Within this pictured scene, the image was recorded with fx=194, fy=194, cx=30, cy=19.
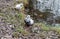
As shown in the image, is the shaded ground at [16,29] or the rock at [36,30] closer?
the shaded ground at [16,29]

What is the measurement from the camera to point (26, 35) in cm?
450

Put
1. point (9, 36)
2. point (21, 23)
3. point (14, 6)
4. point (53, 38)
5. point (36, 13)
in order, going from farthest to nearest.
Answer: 1. point (36, 13)
2. point (14, 6)
3. point (21, 23)
4. point (53, 38)
5. point (9, 36)

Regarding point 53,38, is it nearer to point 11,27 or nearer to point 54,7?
point 11,27

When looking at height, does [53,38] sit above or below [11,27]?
below

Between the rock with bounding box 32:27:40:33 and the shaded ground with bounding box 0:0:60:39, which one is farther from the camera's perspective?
the rock with bounding box 32:27:40:33

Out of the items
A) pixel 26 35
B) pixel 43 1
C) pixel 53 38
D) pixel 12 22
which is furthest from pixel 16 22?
pixel 43 1

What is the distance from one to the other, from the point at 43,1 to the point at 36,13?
57 cm

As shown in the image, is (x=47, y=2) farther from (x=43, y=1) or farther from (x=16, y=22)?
(x=16, y=22)

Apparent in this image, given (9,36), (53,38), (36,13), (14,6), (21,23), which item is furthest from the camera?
(36,13)

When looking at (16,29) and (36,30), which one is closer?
(16,29)

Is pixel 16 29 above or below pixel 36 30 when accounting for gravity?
above

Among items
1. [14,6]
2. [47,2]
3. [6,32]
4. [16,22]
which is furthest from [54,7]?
[6,32]

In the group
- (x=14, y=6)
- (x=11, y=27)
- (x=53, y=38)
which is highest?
(x=14, y=6)

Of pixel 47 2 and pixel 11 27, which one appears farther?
pixel 47 2
